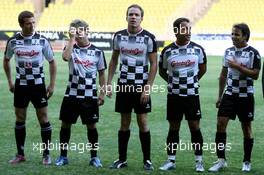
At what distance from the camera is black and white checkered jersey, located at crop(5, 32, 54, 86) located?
707 cm

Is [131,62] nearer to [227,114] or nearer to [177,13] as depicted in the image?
[227,114]

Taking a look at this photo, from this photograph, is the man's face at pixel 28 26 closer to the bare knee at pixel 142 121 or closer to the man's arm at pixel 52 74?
the man's arm at pixel 52 74

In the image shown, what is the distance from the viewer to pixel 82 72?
6.96 metres

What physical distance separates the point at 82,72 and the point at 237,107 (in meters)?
1.86

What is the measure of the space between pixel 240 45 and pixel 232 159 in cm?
161

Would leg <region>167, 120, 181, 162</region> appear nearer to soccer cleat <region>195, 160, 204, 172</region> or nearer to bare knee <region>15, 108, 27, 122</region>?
soccer cleat <region>195, 160, 204, 172</region>

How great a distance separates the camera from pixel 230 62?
22.0 feet

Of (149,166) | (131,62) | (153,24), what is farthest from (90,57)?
(153,24)

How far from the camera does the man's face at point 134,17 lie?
6730mm

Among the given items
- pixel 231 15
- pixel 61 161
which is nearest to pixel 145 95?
pixel 61 161

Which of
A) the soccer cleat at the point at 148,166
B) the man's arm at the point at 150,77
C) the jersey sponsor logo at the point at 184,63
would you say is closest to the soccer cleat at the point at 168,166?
the soccer cleat at the point at 148,166

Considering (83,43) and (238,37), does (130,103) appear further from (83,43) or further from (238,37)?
(238,37)

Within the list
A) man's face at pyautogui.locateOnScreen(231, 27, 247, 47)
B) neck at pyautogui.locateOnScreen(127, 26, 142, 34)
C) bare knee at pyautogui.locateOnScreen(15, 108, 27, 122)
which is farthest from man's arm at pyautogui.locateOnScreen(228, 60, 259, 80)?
bare knee at pyautogui.locateOnScreen(15, 108, 27, 122)

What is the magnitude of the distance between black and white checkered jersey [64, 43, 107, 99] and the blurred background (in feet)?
87.6
